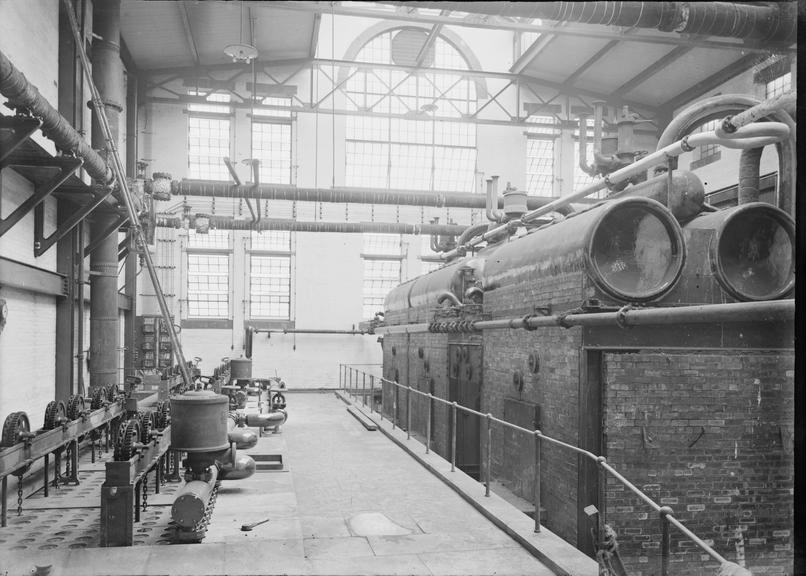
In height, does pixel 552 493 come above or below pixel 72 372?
below

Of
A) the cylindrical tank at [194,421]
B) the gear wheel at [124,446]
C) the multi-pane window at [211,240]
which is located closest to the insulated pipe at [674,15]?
the cylindrical tank at [194,421]

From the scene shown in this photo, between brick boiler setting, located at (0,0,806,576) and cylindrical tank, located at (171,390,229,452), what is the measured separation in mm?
19

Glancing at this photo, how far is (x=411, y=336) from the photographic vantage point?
14.5 metres

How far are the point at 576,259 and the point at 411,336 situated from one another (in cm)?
806

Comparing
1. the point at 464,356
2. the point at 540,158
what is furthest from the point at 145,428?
the point at 540,158

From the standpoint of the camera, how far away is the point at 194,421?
4883 millimetres

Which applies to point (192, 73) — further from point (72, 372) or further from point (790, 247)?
point (790, 247)

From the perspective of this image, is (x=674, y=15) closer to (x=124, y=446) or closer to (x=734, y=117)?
(x=734, y=117)

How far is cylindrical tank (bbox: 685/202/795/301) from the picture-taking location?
627 centimetres

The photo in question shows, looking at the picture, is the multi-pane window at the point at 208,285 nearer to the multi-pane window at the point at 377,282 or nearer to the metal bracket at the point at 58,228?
the multi-pane window at the point at 377,282

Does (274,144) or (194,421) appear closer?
(194,421)

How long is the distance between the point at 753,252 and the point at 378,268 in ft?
51.7

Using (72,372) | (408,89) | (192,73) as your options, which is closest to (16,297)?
(72,372)

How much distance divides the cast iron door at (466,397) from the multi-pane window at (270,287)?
10146 mm
